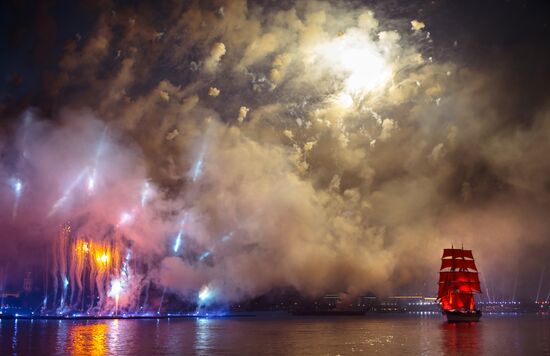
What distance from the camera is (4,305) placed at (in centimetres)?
16138

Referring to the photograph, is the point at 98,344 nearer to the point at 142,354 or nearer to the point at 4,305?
the point at 142,354

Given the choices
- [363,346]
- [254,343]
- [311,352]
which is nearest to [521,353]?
[363,346]

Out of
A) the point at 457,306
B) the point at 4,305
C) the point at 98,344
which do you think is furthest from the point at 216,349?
the point at 457,306

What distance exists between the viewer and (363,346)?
72.6 meters

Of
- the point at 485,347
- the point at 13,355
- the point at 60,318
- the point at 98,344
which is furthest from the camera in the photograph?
the point at 60,318

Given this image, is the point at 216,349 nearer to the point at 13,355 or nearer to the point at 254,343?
the point at 254,343

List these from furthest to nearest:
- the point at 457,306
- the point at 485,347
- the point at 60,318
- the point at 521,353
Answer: the point at 457,306 → the point at 60,318 → the point at 485,347 → the point at 521,353

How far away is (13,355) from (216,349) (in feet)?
74.9

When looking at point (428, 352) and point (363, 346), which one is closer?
point (428, 352)

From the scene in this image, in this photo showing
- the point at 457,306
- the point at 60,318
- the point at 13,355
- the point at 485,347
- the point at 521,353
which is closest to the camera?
the point at 13,355

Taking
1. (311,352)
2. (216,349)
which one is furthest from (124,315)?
(311,352)

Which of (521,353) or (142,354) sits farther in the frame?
(521,353)

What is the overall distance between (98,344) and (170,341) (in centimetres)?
1149

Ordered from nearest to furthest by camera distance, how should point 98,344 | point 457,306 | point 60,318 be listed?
point 98,344
point 60,318
point 457,306
